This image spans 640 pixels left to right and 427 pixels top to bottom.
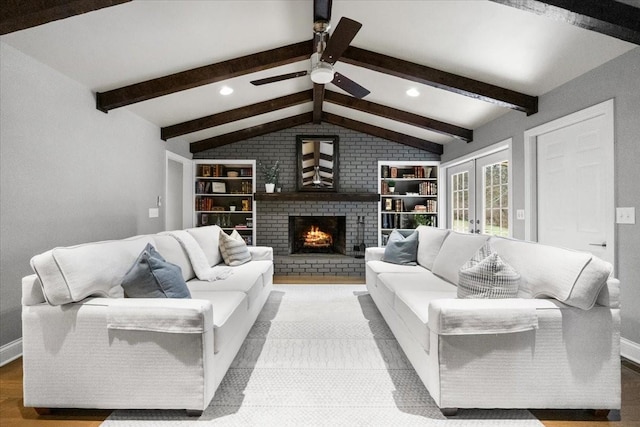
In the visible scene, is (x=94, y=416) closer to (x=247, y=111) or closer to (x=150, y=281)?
(x=150, y=281)

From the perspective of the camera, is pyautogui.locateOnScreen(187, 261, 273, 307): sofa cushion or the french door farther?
the french door

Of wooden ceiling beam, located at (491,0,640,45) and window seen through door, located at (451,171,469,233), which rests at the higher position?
wooden ceiling beam, located at (491,0,640,45)

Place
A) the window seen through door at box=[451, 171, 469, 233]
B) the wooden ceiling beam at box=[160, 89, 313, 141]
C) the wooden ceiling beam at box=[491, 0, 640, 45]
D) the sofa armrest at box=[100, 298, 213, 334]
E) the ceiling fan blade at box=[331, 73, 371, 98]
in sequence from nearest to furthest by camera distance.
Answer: the sofa armrest at box=[100, 298, 213, 334], the wooden ceiling beam at box=[491, 0, 640, 45], the ceiling fan blade at box=[331, 73, 371, 98], the wooden ceiling beam at box=[160, 89, 313, 141], the window seen through door at box=[451, 171, 469, 233]

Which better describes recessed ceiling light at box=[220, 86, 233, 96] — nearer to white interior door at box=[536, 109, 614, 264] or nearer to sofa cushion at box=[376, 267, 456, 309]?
sofa cushion at box=[376, 267, 456, 309]

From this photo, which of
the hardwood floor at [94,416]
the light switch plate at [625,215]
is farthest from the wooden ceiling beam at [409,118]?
the hardwood floor at [94,416]

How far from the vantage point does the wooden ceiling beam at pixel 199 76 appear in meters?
3.60

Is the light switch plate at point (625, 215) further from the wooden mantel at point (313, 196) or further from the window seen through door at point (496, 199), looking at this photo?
the wooden mantel at point (313, 196)

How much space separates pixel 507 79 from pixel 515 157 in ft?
3.29

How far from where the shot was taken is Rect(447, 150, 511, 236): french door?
14.8ft

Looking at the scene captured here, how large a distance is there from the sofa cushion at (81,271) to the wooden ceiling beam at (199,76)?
1902 millimetres

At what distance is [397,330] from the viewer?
2742 mm

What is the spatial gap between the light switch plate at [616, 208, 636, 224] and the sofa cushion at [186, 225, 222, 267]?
3.71 meters

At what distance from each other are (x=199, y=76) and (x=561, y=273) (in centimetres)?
353

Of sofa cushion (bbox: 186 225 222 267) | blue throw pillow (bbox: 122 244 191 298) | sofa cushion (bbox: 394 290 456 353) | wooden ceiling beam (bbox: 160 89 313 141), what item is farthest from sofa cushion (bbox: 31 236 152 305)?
wooden ceiling beam (bbox: 160 89 313 141)
